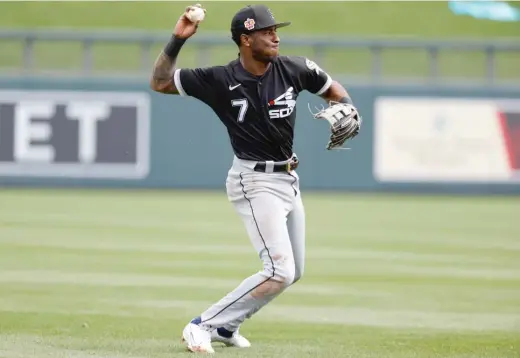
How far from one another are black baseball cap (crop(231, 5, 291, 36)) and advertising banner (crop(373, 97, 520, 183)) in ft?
44.4

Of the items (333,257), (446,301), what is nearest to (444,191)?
(333,257)

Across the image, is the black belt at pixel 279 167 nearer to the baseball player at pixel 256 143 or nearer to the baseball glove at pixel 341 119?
the baseball player at pixel 256 143

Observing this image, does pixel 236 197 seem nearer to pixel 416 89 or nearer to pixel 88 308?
pixel 88 308

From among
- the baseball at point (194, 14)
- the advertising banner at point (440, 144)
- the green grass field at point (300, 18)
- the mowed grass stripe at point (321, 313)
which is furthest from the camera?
the green grass field at point (300, 18)

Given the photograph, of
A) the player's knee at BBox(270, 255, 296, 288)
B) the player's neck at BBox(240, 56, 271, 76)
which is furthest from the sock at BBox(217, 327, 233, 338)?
the player's neck at BBox(240, 56, 271, 76)

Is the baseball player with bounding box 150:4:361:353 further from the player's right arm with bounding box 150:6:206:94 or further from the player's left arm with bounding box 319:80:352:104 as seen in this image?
the player's left arm with bounding box 319:80:352:104

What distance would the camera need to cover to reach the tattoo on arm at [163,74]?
21.7 feet

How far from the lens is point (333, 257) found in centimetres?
1182

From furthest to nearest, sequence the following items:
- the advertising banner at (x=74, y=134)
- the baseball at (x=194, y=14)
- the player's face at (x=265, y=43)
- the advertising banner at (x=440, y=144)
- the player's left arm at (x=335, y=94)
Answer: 1. the advertising banner at (x=440, y=144)
2. the advertising banner at (x=74, y=134)
3. the player's left arm at (x=335, y=94)
4. the player's face at (x=265, y=43)
5. the baseball at (x=194, y=14)

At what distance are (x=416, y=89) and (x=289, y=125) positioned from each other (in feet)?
45.1

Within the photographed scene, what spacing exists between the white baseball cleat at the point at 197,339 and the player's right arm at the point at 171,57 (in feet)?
4.63

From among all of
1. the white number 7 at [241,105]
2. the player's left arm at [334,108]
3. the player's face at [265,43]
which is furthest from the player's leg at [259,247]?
the player's face at [265,43]

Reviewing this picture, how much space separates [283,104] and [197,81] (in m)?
0.53

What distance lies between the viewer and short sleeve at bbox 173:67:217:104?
22.0ft
